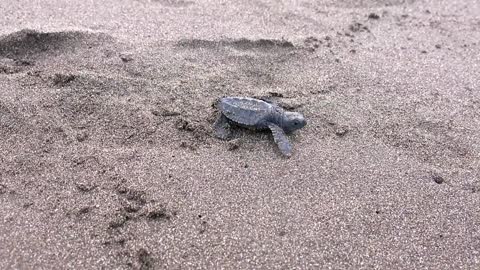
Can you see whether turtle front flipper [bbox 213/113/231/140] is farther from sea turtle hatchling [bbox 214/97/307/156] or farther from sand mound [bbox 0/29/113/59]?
sand mound [bbox 0/29/113/59]

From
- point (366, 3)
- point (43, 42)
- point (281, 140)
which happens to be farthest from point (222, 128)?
point (366, 3)

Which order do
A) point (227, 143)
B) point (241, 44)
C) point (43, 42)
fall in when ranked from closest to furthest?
1. point (227, 143)
2. point (43, 42)
3. point (241, 44)

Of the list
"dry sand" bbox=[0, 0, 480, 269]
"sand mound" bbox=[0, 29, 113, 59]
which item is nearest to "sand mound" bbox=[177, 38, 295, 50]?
"dry sand" bbox=[0, 0, 480, 269]

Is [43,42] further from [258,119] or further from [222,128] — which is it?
[258,119]

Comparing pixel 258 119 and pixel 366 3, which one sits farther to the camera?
pixel 366 3

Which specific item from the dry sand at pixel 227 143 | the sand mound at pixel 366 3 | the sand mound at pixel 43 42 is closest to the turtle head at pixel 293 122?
the dry sand at pixel 227 143

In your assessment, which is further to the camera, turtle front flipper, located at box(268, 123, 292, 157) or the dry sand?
turtle front flipper, located at box(268, 123, 292, 157)

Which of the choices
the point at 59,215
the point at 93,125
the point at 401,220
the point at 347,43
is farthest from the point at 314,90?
the point at 59,215

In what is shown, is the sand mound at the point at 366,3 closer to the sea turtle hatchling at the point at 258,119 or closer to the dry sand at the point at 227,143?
the dry sand at the point at 227,143
